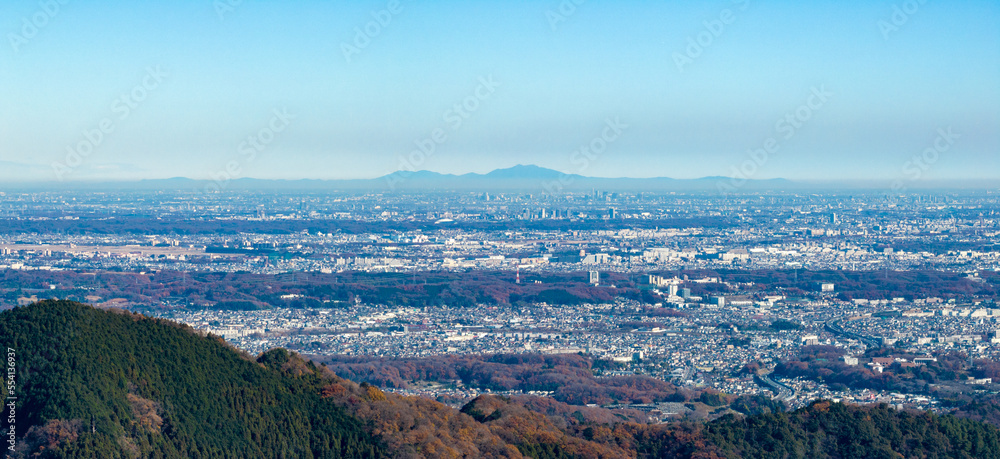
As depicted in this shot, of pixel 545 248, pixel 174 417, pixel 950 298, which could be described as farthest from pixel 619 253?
pixel 174 417

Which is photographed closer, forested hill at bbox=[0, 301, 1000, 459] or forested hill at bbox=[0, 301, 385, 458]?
forested hill at bbox=[0, 301, 385, 458]

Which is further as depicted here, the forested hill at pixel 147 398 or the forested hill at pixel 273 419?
the forested hill at pixel 273 419

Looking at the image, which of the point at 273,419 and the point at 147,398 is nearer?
the point at 147,398

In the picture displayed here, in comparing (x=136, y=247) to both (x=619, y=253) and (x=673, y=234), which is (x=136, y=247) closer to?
(x=619, y=253)
